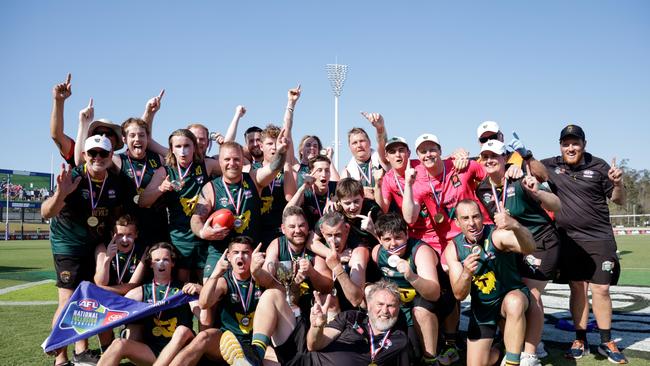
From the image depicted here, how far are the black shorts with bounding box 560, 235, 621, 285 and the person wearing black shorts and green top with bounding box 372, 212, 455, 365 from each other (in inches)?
81.9

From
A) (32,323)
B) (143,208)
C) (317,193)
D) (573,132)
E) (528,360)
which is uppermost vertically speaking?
(573,132)

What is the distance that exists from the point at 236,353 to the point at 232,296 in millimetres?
835

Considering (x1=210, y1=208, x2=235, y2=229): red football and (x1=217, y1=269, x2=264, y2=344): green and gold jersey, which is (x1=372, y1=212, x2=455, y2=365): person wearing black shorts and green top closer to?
(x1=217, y1=269, x2=264, y2=344): green and gold jersey

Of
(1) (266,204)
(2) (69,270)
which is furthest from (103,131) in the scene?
(1) (266,204)

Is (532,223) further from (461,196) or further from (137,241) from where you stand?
(137,241)

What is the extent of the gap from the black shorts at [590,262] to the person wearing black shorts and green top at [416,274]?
6.82 ft

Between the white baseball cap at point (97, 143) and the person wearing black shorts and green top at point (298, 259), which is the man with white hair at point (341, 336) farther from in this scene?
the white baseball cap at point (97, 143)

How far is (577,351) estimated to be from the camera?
→ 18.5 feet

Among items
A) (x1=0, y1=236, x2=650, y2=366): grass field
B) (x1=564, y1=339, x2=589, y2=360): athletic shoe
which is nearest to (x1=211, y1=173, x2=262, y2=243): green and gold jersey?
(x1=0, y1=236, x2=650, y2=366): grass field

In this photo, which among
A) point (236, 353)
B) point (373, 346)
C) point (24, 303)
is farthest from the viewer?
point (24, 303)

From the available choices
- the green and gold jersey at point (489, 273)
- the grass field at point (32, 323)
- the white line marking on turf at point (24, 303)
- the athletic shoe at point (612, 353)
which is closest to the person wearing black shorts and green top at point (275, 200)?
the green and gold jersey at point (489, 273)

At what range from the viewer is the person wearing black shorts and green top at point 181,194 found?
18.3 feet

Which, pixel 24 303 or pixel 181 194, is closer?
pixel 181 194

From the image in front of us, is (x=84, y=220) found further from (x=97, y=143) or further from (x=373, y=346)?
(x=373, y=346)
